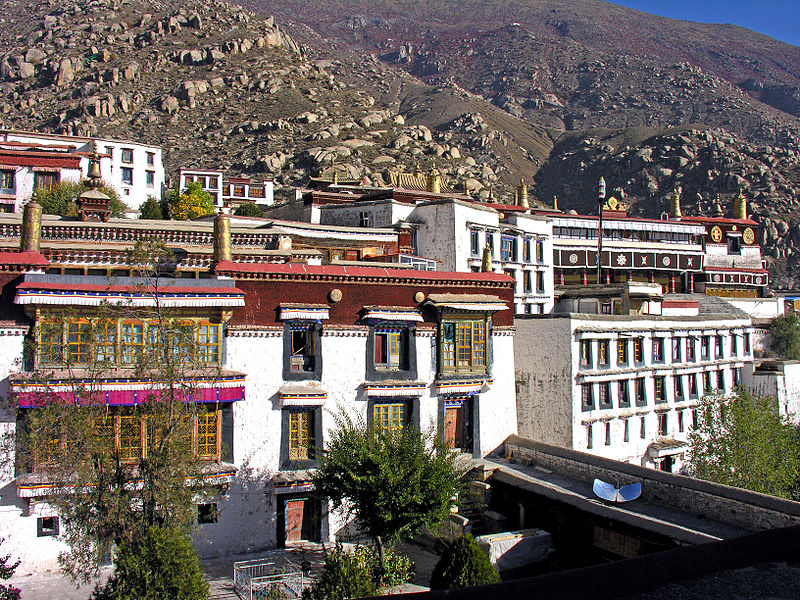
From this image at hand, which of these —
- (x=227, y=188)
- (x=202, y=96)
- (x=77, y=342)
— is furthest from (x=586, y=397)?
(x=202, y=96)

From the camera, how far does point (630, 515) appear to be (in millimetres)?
19516

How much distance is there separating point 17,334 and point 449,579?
44.8 ft

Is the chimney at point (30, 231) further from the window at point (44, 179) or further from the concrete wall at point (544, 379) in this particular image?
the window at point (44, 179)

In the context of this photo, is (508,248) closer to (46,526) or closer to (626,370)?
(626,370)

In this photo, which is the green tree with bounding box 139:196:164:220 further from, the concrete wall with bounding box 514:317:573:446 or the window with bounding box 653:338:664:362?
the window with bounding box 653:338:664:362

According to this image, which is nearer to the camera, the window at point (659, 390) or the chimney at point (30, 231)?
the chimney at point (30, 231)

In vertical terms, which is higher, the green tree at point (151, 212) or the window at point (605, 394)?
the green tree at point (151, 212)

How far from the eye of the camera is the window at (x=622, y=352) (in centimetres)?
3247

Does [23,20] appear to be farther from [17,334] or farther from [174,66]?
[17,334]

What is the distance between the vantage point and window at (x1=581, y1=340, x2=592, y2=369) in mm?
30328

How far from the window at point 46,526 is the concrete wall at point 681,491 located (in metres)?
15.8

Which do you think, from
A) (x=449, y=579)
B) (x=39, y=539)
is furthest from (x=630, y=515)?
(x=39, y=539)

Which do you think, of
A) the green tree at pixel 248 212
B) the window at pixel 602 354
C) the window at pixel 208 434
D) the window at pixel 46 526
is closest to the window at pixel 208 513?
the window at pixel 208 434

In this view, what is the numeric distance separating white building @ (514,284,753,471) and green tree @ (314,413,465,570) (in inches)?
420
